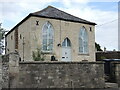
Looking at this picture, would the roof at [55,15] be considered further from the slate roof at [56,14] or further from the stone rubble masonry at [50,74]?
the stone rubble masonry at [50,74]

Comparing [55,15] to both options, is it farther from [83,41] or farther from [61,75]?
[61,75]

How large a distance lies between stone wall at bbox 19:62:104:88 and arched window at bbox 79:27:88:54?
1369 cm

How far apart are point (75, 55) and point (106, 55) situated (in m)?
5.24

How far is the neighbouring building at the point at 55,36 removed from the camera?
24719 millimetres

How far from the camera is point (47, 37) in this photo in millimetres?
25594

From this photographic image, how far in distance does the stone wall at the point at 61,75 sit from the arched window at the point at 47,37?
1149 centimetres

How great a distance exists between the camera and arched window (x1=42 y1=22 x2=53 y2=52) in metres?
25.4

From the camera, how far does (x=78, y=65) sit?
1431cm

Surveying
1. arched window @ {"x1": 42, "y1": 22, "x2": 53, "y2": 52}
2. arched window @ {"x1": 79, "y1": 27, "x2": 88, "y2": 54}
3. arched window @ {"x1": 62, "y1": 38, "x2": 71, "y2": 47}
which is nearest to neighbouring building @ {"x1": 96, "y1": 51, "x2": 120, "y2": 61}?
arched window @ {"x1": 79, "y1": 27, "x2": 88, "y2": 54}

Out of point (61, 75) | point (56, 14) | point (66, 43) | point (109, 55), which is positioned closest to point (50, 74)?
point (61, 75)

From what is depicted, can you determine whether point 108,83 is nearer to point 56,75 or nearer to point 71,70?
point 71,70

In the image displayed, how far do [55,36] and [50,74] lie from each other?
41.5 ft

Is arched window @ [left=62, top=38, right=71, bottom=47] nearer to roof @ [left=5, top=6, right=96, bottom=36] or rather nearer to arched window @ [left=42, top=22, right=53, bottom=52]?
arched window @ [left=42, top=22, right=53, bottom=52]

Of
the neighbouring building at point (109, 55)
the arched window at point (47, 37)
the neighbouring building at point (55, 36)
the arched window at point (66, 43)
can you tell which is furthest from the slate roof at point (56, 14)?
the neighbouring building at point (109, 55)
